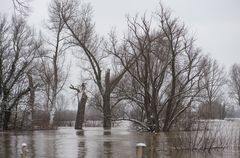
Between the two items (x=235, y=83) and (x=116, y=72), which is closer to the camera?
(x=116, y=72)

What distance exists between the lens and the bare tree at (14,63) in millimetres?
39250

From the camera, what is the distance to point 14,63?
132 ft

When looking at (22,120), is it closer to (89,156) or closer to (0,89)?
(0,89)

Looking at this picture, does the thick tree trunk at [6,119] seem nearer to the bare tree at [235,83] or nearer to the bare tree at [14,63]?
the bare tree at [14,63]

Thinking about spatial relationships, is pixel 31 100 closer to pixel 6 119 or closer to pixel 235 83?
pixel 6 119

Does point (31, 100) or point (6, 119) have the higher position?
point (31, 100)

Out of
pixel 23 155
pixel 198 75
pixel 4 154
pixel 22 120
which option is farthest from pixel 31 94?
pixel 23 155

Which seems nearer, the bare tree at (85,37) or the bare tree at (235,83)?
the bare tree at (85,37)

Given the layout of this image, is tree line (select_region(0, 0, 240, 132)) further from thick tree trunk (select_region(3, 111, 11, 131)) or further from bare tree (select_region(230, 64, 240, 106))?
bare tree (select_region(230, 64, 240, 106))

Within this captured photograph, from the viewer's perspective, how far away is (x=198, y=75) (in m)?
35.1

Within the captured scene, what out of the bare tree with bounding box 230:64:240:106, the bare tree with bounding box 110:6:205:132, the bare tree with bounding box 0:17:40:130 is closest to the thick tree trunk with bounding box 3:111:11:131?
the bare tree with bounding box 0:17:40:130

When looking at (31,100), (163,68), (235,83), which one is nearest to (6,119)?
(31,100)

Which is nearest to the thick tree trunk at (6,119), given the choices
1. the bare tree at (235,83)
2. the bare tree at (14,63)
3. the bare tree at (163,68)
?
the bare tree at (14,63)

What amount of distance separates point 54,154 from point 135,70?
70.4ft
